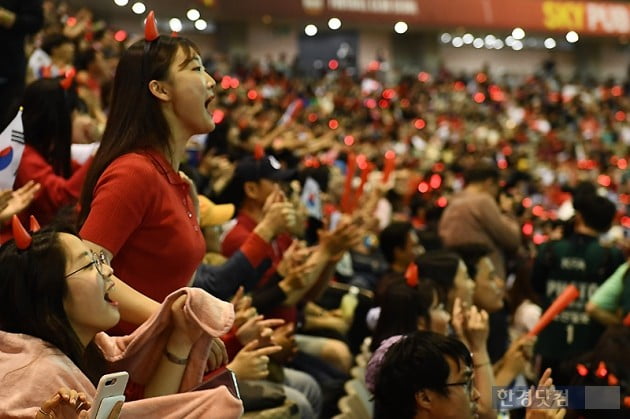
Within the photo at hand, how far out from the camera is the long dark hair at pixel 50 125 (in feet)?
11.4

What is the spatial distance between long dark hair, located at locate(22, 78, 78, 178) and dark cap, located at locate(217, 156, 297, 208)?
33.1 inches

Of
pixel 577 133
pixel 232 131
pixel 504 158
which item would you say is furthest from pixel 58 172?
pixel 577 133

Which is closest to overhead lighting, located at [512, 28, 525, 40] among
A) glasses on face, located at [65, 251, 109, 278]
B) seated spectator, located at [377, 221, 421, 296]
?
seated spectator, located at [377, 221, 421, 296]

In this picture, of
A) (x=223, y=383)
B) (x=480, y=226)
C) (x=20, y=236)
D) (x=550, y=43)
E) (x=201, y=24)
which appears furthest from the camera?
(x=550, y=43)

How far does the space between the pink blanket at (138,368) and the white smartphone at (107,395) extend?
0.41ft

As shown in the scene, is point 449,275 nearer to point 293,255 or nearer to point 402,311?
point 402,311

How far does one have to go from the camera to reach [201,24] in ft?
67.5

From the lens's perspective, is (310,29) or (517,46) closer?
(310,29)

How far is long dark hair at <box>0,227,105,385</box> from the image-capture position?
2.01 meters

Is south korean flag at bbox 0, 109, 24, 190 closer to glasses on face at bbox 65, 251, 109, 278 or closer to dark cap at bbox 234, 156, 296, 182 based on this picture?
glasses on face at bbox 65, 251, 109, 278

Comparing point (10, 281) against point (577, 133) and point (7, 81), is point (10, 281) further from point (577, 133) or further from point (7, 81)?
point (577, 133)

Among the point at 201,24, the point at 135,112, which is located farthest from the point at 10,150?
the point at 201,24

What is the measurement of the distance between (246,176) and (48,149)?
0.94 meters

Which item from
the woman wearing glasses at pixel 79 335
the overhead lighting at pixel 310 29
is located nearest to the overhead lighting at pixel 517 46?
the overhead lighting at pixel 310 29
